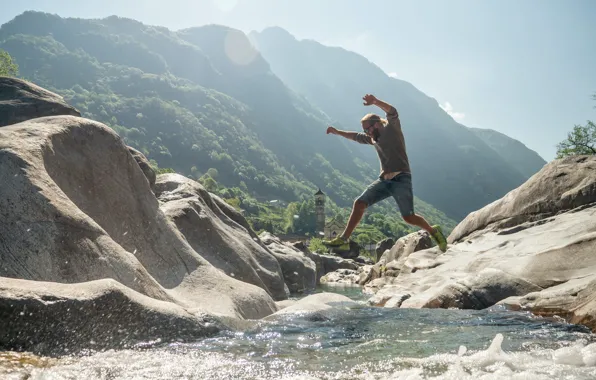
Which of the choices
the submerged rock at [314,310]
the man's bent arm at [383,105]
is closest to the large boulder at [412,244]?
the submerged rock at [314,310]

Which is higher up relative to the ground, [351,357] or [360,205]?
[360,205]

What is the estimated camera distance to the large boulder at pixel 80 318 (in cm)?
407

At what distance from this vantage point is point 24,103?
1033cm

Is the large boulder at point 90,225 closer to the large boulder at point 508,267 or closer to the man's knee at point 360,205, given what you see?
the man's knee at point 360,205

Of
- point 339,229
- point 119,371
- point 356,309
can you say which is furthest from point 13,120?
point 339,229

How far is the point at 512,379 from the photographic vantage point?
3488 mm

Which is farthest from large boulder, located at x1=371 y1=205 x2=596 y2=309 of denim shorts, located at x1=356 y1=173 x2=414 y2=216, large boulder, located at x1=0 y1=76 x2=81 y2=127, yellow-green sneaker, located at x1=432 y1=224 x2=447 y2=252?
large boulder, located at x1=0 y1=76 x2=81 y2=127

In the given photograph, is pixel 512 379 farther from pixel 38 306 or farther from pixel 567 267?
pixel 567 267

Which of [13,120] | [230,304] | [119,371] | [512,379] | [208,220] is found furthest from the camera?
[208,220]

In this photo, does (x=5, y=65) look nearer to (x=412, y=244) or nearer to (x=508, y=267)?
(x=412, y=244)

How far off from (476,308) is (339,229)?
11579 cm

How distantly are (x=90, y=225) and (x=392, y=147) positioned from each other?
21.0 ft

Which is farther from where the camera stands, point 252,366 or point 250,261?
point 250,261

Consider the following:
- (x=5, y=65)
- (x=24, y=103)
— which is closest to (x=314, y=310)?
(x=24, y=103)
